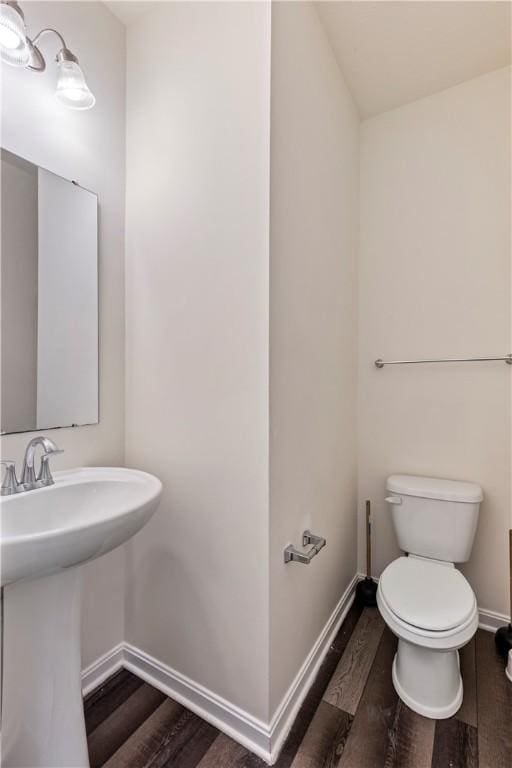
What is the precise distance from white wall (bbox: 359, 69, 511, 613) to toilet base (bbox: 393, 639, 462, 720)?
1.86 feet

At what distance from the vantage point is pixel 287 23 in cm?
118

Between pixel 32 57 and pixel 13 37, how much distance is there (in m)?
0.06

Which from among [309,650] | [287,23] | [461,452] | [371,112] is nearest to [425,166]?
[371,112]

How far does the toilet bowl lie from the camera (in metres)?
1.20

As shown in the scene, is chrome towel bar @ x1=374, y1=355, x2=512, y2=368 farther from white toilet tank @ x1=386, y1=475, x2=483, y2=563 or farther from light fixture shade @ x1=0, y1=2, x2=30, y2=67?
light fixture shade @ x1=0, y1=2, x2=30, y2=67

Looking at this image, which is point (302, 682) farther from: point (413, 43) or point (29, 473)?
point (413, 43)

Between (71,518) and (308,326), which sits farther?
(308,326)

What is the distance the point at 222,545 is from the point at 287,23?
175 cm

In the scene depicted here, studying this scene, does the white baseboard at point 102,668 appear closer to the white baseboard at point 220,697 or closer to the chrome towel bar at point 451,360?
the white baseboard at point 220,697

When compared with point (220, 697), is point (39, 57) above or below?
above

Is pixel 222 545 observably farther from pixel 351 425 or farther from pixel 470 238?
pixel 470 238

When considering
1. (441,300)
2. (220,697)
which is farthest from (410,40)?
(220,697)

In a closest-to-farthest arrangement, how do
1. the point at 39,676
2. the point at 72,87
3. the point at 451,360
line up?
the point at 39,676
the point at 72,87
the point at 451,360

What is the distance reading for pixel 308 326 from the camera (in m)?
1.37
